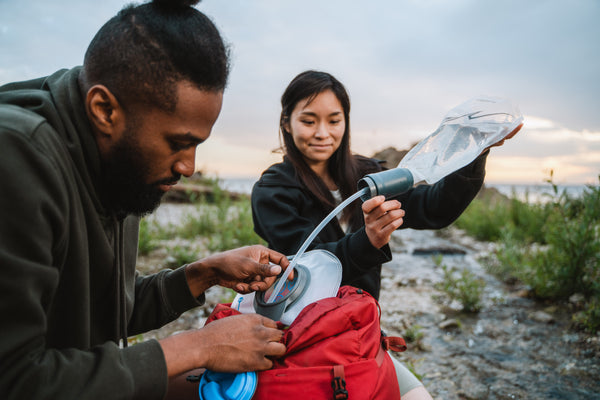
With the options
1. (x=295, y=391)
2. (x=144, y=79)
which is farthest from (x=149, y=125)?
(x=295, y=391)

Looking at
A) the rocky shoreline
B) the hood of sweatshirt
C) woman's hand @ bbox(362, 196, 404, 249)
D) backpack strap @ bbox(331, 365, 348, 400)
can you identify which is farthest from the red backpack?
the rocky shoreline

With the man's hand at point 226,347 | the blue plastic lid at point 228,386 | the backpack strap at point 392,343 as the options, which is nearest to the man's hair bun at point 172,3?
the man's hand at point 226,347

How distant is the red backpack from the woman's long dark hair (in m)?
1.17

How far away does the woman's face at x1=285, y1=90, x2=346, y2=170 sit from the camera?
102 inches

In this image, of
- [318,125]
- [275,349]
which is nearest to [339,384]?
[275,349]

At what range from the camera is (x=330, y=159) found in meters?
2.85

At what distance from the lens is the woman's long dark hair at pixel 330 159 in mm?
2594

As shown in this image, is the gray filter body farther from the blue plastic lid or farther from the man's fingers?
the blue plastic lid

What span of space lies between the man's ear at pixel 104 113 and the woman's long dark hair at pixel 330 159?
137cm

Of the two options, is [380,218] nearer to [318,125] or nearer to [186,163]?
[186,163]

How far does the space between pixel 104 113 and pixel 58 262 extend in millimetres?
467

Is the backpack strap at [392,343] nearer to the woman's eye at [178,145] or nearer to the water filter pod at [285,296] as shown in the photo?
the water filter pod at [285,296]

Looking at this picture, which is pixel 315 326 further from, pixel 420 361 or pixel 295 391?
pixel 420 361

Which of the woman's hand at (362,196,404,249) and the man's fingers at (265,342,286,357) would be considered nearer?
the man's fingers at (265,342,286,357)
